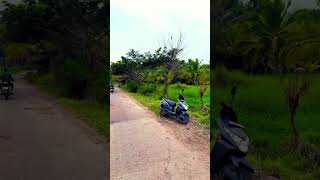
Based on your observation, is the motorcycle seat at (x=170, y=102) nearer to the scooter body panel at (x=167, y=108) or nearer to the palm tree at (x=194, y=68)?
the scooter body panel at (x=167, y=108)

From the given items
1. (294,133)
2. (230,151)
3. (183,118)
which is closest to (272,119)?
(294,133)

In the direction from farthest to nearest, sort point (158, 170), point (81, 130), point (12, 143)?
1. point (158, 170)
2. point (81, 130)
3. point (12, 143)

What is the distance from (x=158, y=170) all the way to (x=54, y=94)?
45.7 inches

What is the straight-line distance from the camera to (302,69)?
2.99m

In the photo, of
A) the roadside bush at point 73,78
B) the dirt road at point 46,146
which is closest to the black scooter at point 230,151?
the dirt road at point 46,146

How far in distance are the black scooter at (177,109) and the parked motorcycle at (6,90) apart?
1.48 meters

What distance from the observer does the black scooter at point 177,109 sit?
3719mm

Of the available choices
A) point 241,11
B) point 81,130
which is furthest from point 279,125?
point 81,130

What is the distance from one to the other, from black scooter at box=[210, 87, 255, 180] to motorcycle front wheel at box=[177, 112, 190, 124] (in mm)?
677

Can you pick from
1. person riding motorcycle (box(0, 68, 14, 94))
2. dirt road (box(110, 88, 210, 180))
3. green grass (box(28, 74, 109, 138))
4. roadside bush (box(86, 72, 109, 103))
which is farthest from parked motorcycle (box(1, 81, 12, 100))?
dirt road (box(110, 88, 210, 180))

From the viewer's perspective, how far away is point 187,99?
3785mm

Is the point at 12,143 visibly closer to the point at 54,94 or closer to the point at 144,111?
the point at 54,94

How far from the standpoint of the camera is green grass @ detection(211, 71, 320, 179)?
2.94 m

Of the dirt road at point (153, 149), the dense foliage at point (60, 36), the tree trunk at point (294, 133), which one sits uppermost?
the dense foliage at point (60, 36)
